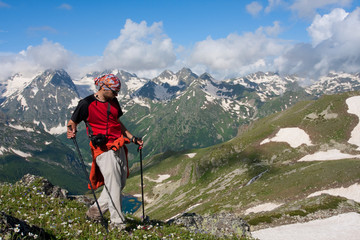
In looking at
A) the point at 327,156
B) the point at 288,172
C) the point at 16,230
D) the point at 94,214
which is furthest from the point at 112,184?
the point at 327,156

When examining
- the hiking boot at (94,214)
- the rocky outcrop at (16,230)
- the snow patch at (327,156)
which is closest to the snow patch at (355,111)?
the snow patch at (327,156)

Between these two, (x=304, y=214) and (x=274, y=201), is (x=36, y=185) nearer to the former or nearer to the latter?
(x=304, y=214)

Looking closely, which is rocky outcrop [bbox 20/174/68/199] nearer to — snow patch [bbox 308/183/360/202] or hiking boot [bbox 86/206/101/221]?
hiking boot [bbox 86/206/101/221]

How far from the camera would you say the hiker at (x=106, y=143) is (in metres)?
9.77

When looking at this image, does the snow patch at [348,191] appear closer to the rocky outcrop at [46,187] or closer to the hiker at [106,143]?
the rocky outcrop at [46,187]

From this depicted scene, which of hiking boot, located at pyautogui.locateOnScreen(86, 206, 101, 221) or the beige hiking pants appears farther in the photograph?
hiking boot, located at pyautogui.locateOnScreen(86, 206, 101, 221)

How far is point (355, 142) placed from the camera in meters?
79.1

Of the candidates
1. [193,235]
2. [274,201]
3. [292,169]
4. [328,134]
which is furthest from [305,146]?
[193,235]

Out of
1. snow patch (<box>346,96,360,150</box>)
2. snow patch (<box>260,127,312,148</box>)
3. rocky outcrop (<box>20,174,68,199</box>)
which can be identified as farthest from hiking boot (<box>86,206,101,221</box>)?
snow patch (<box>260,127,312,148</box>)

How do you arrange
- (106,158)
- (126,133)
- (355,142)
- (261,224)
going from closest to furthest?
(106,158) < (126,133) < (261,224) < (355,142)

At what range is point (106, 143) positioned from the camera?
10.0 metres

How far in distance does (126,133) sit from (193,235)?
516cm

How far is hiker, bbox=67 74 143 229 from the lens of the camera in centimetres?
977

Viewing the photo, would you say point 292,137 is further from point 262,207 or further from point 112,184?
point 112,184
